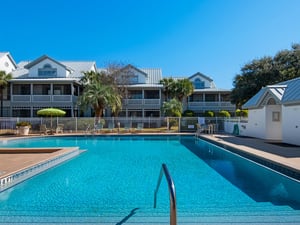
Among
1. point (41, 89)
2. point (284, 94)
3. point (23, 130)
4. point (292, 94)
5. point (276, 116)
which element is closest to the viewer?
point (292, 94)

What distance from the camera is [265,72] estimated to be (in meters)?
26.5

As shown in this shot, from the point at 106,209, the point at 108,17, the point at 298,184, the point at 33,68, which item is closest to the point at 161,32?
the point at 108,17

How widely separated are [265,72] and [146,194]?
24619mm

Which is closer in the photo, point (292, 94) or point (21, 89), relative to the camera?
point (292, 94)

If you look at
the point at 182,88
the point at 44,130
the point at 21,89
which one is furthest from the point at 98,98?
the point at 21,89

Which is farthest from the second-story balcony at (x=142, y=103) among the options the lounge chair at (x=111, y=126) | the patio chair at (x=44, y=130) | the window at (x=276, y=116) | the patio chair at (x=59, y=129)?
the window at (x=276, y=116)

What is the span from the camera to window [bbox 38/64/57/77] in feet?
95.5

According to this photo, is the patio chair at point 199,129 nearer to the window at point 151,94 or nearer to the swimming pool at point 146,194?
the window at point 151,94

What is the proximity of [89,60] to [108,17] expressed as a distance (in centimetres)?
1795

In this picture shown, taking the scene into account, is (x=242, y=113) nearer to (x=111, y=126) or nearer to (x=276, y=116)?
(x=276, y=116)

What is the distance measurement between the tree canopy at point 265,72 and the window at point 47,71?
20816 millimetres

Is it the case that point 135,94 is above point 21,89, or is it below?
below

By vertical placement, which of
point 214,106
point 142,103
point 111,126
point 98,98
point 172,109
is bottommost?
point 111,126

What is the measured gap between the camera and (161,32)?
731 inches
